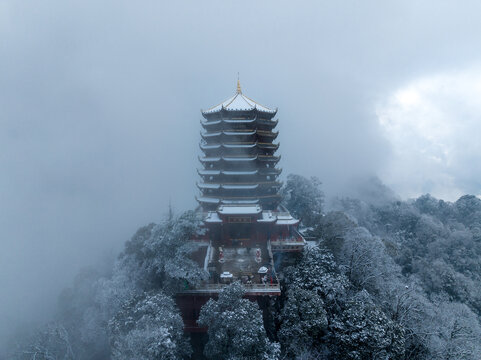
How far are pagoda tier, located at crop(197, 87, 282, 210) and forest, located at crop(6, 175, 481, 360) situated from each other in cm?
711

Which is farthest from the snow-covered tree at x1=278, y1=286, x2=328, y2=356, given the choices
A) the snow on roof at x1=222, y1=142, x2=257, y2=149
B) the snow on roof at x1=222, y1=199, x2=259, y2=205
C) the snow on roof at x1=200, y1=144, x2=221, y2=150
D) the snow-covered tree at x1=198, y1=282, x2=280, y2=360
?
the snow on roof at x1=200, y1=144, x2=221, y2=150

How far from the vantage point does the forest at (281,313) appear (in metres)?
12.7

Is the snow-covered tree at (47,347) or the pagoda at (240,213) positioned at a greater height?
the pagoda at (240,213)

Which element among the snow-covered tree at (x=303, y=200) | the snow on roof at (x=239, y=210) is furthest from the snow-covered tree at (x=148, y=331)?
the snow-covered tree at (x=303, y=200)

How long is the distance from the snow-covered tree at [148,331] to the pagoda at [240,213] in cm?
280

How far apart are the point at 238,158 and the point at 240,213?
630 centimetres

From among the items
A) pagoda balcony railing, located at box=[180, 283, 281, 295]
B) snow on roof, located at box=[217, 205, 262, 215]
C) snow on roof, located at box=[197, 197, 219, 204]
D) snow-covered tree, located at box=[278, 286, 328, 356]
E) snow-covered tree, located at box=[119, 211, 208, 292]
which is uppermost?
snow on roof, located at box=[197, 197, 219, 204]

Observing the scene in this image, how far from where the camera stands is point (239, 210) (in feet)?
72.6

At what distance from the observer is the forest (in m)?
12.7

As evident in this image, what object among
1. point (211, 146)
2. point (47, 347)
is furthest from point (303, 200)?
point (47, 347)

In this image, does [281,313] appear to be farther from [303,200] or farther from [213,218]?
[303,200]

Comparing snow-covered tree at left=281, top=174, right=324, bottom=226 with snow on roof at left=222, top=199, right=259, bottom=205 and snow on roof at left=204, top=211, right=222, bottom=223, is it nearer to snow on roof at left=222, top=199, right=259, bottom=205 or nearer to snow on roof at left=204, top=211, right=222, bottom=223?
snow on roof at left=222, top=199, right=259, bottom=205

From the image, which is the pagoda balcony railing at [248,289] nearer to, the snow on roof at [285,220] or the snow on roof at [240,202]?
the snow on roof at [285,220]

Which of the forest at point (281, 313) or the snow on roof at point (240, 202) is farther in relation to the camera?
the snow on roof at point (240, 202)
